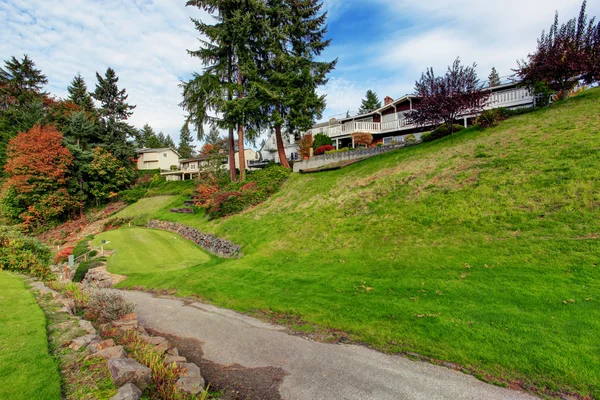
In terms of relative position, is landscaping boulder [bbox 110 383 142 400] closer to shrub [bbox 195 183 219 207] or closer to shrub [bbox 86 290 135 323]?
shrub [bbox 86 290 135 323]

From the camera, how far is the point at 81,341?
477 cm

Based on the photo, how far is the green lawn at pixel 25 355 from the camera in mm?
3329

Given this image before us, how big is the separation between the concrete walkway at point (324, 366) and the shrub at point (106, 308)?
3.52 ft

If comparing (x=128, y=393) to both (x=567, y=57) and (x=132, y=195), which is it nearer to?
(x=567, y=57)

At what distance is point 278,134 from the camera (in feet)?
92.7

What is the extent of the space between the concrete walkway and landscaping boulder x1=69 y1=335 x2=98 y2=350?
6.94 ft

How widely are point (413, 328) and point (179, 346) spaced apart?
17.3 ft

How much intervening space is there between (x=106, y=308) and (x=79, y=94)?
6935cm

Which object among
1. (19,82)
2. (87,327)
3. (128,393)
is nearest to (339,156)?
(87,327)

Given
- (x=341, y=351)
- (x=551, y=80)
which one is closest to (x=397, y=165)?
(x=551, y=80)

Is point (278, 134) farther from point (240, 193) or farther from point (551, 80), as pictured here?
point (551, 80)

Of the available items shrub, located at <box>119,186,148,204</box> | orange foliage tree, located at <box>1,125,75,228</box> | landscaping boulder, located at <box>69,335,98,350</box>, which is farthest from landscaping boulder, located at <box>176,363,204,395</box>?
orange foliage tree, located at <box>1,125,75,228</box>

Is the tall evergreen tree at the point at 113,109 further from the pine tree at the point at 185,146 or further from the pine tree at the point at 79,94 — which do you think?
the pine tree at the point at 185,146

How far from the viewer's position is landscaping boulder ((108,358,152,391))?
145 inches
